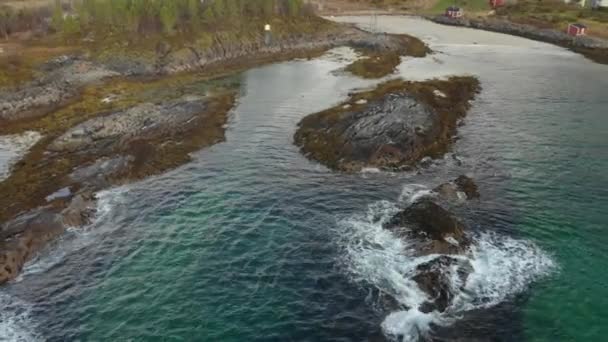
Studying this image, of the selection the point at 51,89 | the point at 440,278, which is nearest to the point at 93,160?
the point at 51,89

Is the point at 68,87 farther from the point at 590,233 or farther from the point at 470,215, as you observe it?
the point at 590,233

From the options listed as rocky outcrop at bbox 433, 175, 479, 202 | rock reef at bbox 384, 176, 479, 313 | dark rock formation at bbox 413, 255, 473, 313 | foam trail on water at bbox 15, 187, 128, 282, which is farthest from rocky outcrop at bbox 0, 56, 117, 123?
dark rock formation at bbox 413, 255, 473, 313

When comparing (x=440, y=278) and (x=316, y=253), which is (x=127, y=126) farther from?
(x=440, y=278)

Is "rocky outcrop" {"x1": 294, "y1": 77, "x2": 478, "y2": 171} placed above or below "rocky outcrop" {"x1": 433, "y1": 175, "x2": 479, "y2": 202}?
above

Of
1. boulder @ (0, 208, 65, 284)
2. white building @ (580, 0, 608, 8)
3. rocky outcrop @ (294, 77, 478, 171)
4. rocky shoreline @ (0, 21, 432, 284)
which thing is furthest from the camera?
white building @ (580, 0, 608, 8)

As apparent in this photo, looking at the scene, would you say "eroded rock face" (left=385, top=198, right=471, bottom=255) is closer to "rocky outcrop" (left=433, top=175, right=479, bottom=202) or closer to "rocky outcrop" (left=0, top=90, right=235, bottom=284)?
"rocky outcrop" (left=433, top=175, right=479, bottom=202)

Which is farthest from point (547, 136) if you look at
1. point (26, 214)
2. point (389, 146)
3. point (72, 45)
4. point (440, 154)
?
point (72, 45)
